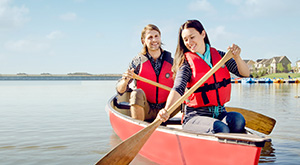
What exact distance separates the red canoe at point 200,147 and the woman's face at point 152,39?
1353 mm

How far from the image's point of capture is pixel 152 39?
491 centimetres

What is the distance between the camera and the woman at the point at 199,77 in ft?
10.1

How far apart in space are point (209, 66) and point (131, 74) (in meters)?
1.71

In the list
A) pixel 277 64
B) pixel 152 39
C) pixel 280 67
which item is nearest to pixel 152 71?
pixel 152 39

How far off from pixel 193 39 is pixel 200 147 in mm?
1078

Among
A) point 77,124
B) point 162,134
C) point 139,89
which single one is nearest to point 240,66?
point 162,134

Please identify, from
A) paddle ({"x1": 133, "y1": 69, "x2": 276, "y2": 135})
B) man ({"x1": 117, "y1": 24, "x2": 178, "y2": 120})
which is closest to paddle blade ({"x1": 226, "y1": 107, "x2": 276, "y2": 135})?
paddle ({"x1": 133, "y1": 69, "x2": 276, "y2": 135})

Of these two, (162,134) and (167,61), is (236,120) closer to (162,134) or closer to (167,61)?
(162,134)

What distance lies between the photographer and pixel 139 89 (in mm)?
4660

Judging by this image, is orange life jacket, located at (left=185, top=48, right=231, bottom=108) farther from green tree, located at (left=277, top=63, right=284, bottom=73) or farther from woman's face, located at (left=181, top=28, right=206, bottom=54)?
green tree, located at (left=277, top=63, right=284, bottom=73)

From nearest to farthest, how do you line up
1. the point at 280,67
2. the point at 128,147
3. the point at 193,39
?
the point at 193,39 < the point at 128,147 < the point at 280,67

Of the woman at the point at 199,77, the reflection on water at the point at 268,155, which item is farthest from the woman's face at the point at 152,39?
the reflection on water at the point at 268,155

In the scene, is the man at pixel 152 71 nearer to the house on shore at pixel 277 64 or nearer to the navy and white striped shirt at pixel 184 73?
the navy and white striped shirt at pixel 184 73

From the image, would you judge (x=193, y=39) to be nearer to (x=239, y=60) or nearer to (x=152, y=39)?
(x=239, y=60)
